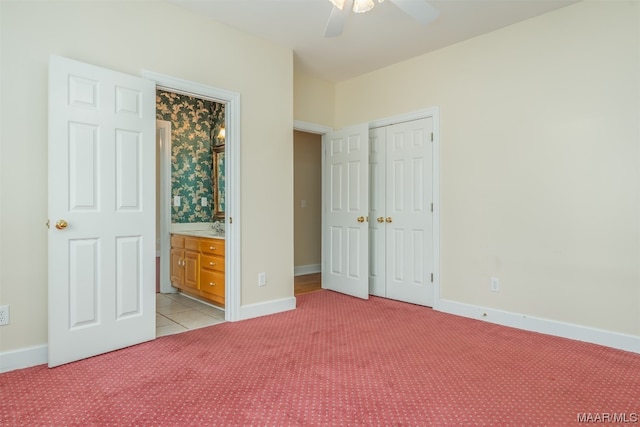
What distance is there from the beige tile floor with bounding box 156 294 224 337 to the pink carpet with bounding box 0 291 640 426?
0.73 ft

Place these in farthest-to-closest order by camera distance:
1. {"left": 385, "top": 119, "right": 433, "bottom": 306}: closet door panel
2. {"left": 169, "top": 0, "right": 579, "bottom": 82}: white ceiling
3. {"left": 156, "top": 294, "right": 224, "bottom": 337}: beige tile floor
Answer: {"left": 385, "top": 119, "right": 433, "bottom": 306}: closet door panel → {"left": 156, "top": 294, "right": 224, "bottom": 337}: beige tile floor → {"left": 169, "top": 0, "right": 579, "bottom": 82}: white ceiling

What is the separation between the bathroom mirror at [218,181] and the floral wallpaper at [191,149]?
0.07 m

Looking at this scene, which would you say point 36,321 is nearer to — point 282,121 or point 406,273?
point 282,121

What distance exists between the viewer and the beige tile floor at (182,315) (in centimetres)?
323

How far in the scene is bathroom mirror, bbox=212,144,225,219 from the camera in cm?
477

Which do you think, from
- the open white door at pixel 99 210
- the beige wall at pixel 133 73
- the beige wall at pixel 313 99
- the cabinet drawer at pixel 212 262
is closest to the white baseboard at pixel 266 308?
the beige wall at pixel 133 73

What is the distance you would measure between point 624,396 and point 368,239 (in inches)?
104

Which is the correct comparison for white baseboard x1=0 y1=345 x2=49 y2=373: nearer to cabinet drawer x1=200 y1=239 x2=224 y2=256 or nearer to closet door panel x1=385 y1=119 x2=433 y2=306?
cabinet drawer x1=200 y1=239 x2=224 y2=256

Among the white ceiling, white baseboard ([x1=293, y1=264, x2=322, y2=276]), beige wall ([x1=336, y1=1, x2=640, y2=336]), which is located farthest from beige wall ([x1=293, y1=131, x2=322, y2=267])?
beige wall ([x1=336, y1=1, x2=640, y2=336])

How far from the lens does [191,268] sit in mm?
4184

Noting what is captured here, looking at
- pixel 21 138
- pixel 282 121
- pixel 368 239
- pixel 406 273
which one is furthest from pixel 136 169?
pixel 406 273

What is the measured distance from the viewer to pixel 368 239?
4316 millimetres

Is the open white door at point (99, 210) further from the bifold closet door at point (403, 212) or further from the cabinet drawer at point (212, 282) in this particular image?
the bifold closet door at point (403, 212)

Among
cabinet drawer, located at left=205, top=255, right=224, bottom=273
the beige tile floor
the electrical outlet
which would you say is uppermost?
cabinet drawer, located at left=205, top=255, right=224, bottom=273
